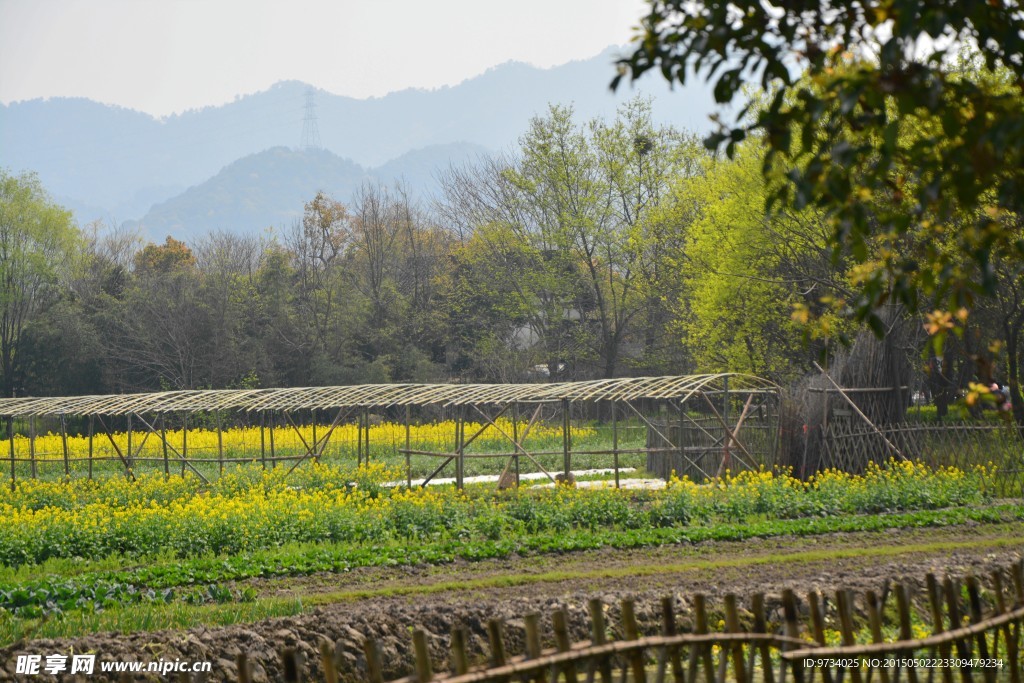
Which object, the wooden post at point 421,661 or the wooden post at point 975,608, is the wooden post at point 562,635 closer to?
the wooden post at point 421,661

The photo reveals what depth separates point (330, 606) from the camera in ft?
30.6

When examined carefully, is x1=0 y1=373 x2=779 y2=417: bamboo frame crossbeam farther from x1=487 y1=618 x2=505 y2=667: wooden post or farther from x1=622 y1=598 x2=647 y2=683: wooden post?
x1=487 y1=618 x2=505 y2=667: wooden post

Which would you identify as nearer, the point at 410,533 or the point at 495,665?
the point at 495,665

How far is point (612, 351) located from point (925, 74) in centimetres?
3722

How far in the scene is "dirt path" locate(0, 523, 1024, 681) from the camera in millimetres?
7426

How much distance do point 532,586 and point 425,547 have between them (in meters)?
2.46

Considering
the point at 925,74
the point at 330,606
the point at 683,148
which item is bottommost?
the point at 330,606

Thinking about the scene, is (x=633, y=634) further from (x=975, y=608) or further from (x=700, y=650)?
(x=975, y=608)

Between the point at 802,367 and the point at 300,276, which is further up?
the point at 300,276

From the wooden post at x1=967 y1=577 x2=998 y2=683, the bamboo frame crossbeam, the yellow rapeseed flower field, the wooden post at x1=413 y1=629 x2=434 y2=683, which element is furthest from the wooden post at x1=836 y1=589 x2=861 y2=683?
the yellow rapeseed flower field

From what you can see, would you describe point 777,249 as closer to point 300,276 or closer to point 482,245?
point 482,245

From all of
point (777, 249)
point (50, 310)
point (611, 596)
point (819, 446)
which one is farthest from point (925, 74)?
point (50, 310)

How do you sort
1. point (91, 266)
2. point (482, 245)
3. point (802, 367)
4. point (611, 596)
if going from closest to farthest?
point (611, 596) → point (802, 367) → point (482, 245) → point (91, 266)
